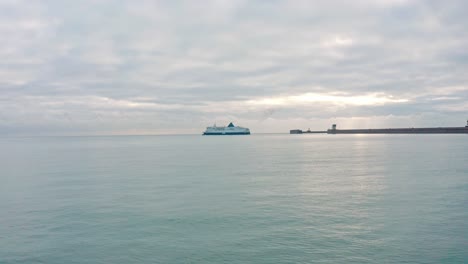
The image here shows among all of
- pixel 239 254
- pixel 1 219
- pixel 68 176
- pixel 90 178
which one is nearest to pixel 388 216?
pixel 239 254

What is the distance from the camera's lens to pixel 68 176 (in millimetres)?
42031

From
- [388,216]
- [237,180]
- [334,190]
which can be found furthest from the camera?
[237,180]

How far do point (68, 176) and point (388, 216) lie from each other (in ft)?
110

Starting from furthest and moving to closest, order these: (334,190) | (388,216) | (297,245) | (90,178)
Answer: (90,178) < (334,190) < (388,216) < (297,245)

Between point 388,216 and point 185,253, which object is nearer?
point 185,253

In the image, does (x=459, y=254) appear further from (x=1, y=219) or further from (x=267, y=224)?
(x=1, y=219)

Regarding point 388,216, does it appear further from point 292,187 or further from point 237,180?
point 237,180

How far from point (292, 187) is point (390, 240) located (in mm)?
14966

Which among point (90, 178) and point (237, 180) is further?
point (90, 178)

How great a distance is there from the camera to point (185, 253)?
15.4 meters

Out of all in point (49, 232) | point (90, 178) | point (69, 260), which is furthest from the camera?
point (90, 178)

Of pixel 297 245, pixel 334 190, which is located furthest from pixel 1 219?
pixel 334 190

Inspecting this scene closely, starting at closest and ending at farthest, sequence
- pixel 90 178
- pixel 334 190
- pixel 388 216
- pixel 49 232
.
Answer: pixel 49 232
pixel 388 216
pixel 334 190
pixel 90 178

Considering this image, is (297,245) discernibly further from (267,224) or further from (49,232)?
(49,232)
